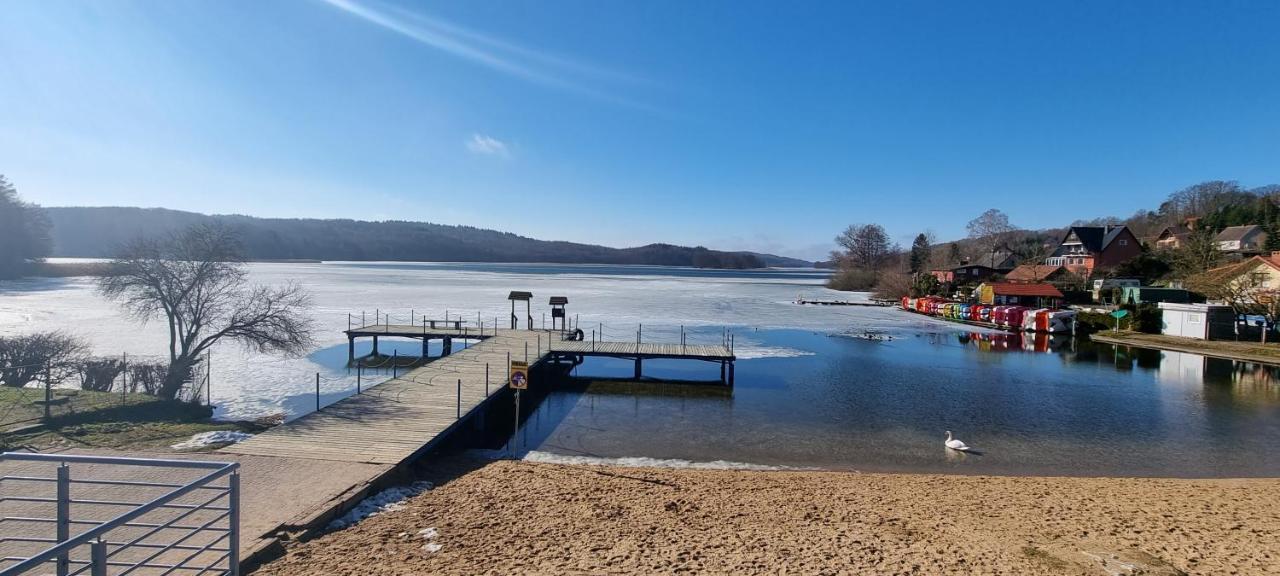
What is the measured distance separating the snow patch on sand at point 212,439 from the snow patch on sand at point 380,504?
443 cm

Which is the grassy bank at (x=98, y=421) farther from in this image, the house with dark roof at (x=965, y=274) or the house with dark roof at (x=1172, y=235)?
the house with dark roof at (x=1172, y=235)

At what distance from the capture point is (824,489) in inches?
400

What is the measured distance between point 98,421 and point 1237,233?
8345cm

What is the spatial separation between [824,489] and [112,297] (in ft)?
68.0

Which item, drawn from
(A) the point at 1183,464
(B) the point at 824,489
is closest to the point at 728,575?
(B) the point at 824,489

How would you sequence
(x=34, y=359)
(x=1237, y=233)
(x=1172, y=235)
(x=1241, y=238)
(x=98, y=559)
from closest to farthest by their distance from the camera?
(x=98, y=559) < (x=34, y=359) < (x=1241, y=238) < (x=1237, y=233) < (x=1172, y=235)

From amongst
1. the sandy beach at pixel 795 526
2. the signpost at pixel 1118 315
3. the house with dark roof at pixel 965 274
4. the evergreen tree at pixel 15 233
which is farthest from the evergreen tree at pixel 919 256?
the evergreen tree at pixel 15 233

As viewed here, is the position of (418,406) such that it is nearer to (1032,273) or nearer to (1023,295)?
(1023,295)

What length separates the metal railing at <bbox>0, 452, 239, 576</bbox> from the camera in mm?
3580

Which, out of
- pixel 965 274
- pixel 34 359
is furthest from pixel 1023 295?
pixel 34 359

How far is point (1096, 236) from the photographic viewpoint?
6062cm

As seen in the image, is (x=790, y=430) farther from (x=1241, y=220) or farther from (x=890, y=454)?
(x=1241, y=220)

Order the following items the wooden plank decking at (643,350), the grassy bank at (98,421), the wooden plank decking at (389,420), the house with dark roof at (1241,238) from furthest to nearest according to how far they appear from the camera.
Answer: the house with dark roof at (1241,238), the wooden plank decking at (643,350), the grassy bank at (98,421), the wooden plank decking at (389,420)

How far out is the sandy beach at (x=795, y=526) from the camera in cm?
671
